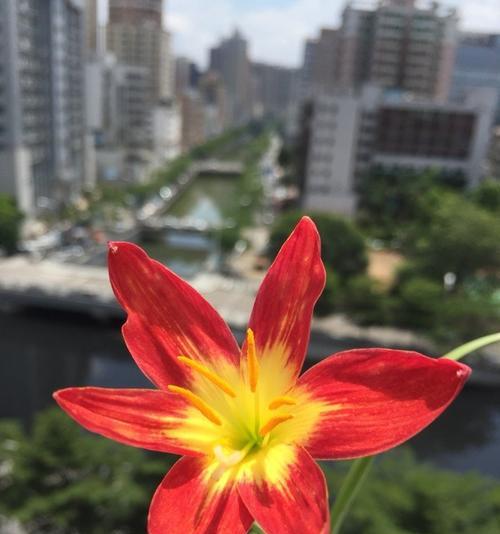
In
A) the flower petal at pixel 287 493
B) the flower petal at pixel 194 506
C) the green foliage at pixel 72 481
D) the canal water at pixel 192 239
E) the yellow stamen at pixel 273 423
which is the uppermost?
the yellow stamen at pixel 273 423

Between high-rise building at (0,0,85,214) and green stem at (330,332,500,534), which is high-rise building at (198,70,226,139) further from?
green stem at (330,332,500,534)

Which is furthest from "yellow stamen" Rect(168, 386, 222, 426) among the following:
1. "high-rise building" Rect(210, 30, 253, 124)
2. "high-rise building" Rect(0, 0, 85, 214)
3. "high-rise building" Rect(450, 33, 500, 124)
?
"high-rise building" Rect(210, 30, 253, 124)

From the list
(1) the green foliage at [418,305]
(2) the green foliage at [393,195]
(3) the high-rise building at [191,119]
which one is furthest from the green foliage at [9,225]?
(3) the high-rise building at [191,119]

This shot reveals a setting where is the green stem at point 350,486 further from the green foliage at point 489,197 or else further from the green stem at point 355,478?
the green foliage at point 489,197

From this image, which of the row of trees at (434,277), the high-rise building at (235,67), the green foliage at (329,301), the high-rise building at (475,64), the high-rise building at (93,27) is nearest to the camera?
the row of trees at (434,277)

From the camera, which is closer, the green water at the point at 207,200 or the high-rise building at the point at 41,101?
the high-rise building at the point at 41,101

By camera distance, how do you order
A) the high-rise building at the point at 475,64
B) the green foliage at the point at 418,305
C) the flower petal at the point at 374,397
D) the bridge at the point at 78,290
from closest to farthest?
the flower petal at the point at 374,397, the green foliage at the point at 418,305, the bridge at the point at 78,290, the high-rise building at the point at 475,64
